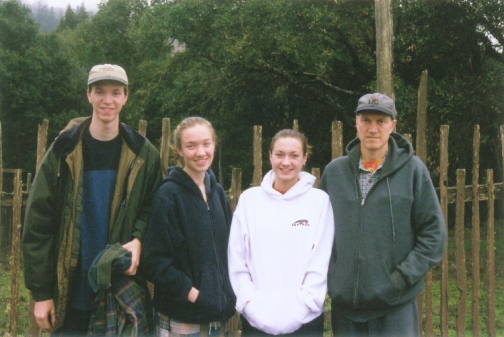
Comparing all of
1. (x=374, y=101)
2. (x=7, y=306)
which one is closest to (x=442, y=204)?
(x=374, y=101)

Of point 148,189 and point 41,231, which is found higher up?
point 148,189

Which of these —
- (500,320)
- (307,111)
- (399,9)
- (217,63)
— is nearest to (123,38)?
(217,63)

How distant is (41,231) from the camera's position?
302 cm

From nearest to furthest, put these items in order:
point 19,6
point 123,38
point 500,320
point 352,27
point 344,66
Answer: point 500,320
point 352,27
point 344,66
point 19,6
point 123,38

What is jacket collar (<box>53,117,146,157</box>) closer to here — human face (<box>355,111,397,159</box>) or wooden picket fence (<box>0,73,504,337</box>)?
wooden picket fence (<box>0,73,504,337</box>)

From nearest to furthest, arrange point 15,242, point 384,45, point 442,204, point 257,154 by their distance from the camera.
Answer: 1. point 15,242
2. point 257,154
3. point 442,204
4. point 384,45

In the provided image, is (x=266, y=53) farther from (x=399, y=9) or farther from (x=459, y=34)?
(x=459, y=34)

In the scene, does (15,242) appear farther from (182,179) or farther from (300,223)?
(300,223)

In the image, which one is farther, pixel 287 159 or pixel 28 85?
pixel 28 85

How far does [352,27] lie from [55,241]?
13.1 m

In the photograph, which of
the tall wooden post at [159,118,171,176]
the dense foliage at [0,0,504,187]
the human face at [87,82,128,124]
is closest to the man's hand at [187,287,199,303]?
Result: the human face at [87,82,128,124]

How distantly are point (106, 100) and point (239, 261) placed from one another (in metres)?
1.08

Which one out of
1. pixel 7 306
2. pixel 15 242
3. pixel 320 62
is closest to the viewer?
pixel 15 242

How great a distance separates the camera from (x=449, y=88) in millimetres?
12758
